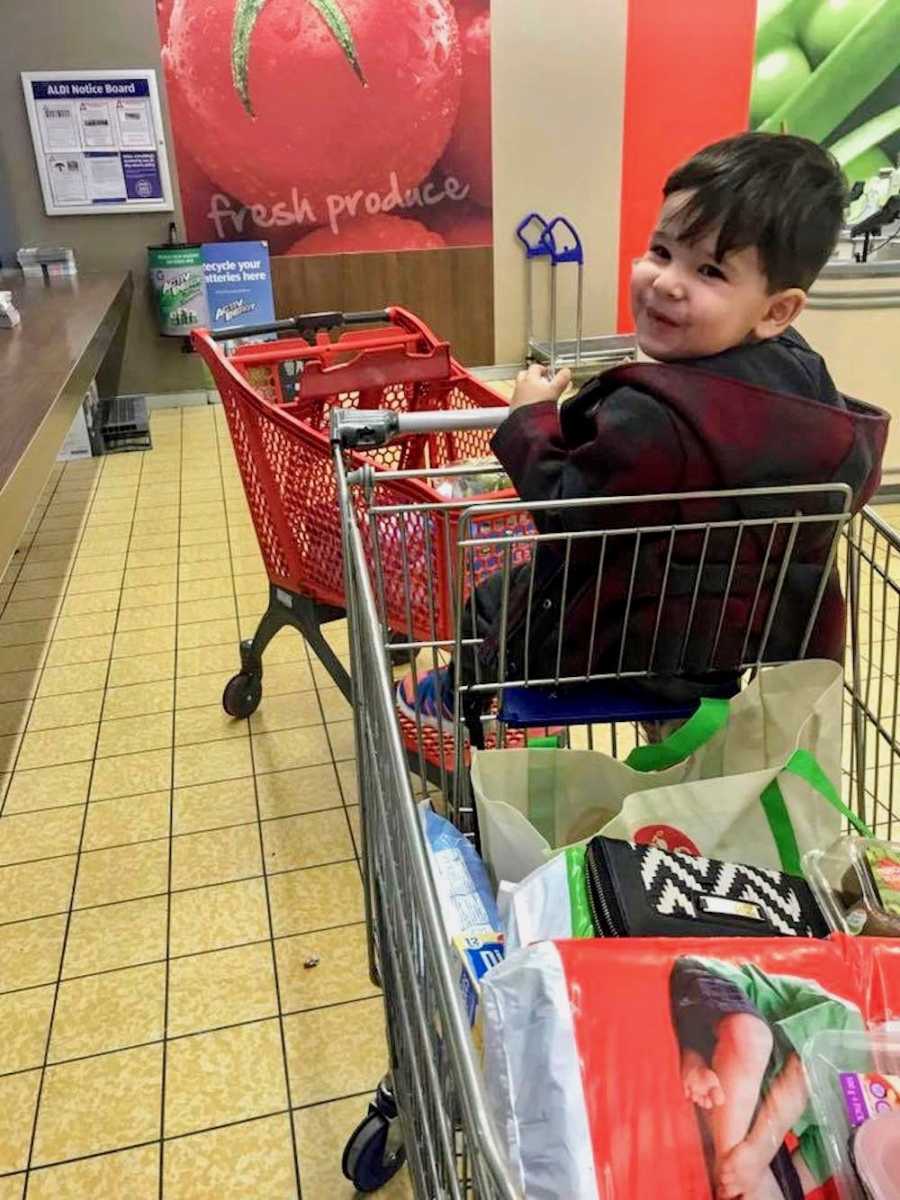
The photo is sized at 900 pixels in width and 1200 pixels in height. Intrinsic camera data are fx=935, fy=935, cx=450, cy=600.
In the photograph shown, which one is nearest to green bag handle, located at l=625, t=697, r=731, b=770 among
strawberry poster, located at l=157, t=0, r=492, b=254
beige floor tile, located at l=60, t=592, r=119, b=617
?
beige floor tile, located at l=60, t=592, r=119, b=617

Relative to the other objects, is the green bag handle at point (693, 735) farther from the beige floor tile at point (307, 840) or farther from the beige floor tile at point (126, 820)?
the beige floor tile at point (126, 820)

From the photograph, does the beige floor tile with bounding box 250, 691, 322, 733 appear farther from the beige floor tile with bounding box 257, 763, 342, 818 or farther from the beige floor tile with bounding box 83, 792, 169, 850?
the beige floor tile with bounding box 83, 792, 169, 850

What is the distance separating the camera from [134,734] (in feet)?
8.07

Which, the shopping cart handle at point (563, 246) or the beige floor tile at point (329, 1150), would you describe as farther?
the shopping cart handle at point (563, 246)

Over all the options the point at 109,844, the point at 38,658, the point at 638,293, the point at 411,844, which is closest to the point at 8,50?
the point at 38,658

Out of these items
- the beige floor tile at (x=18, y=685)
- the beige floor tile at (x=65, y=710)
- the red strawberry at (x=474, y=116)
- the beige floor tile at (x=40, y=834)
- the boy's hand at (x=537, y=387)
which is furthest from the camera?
the red strawberry at (x=474, y=116)

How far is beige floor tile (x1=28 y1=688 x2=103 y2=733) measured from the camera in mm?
2518

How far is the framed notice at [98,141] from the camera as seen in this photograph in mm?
5172

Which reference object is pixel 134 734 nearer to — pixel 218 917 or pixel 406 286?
pixel 218 917

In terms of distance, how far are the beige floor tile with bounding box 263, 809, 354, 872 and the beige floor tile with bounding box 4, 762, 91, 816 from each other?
501 millimetres

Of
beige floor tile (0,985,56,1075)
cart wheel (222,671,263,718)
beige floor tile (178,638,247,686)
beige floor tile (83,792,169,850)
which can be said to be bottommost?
beige floor tile (178,638,247,686)

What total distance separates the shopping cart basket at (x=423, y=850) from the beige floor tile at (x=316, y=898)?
0.50 metres

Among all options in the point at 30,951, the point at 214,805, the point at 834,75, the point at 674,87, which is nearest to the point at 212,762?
the point at 214,805

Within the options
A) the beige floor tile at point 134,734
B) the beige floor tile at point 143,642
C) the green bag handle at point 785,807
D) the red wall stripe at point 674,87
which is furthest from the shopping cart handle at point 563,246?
the green bag handle at point 785,807
